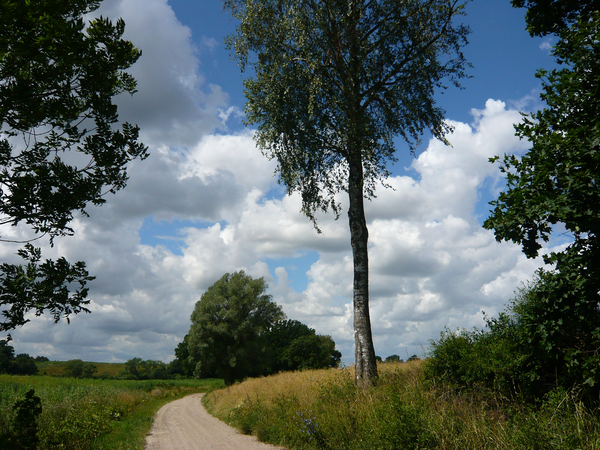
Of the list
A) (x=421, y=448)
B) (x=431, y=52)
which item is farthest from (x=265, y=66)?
(x=421, y=448)

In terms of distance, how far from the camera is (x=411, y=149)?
14.9 meters

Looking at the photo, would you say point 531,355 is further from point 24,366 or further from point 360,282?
point 24,366

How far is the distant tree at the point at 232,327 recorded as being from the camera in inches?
1590

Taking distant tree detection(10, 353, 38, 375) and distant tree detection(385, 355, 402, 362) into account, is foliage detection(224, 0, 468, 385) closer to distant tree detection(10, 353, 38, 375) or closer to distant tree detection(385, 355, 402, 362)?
distant tree detection(385, 355, 402, 362)

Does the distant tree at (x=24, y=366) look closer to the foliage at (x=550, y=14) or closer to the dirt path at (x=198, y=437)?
the dirt path at (x=198, y=437)

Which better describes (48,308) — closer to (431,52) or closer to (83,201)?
(83,201)

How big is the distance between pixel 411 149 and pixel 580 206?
8.76m

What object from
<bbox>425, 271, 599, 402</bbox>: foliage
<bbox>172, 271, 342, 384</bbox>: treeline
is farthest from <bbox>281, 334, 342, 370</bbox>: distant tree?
<bbox>425, 271, 599, 402</bbox>: foliage

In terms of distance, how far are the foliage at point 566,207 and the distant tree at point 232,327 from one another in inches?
1430

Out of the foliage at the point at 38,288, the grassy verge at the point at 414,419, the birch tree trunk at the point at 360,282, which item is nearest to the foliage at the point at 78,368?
the grassy verge at the point at 414,419

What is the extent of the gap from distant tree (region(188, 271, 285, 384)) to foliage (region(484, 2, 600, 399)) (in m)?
36.3

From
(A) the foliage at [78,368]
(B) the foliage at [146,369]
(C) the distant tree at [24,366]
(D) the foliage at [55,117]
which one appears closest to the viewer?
(D) the foliage at [55,117]

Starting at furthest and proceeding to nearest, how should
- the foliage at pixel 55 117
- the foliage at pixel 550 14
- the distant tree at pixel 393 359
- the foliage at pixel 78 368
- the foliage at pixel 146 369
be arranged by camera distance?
1. the foliage at pixel 146 369
2. the foliage at pixel 78 368
3. the distant tree at pixel 393 359
4. the foliage at pixel 550 14
5. the foliage at pixel 55 117

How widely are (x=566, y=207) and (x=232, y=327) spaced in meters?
39.0
